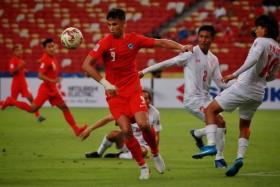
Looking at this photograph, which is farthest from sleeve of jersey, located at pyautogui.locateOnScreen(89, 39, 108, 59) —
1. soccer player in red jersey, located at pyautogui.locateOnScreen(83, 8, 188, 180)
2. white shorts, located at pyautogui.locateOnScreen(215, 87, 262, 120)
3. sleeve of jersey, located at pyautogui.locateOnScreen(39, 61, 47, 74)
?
sleeve of jersey, located at pyautogui.locateOnScreen(39, 61, 47, 74)

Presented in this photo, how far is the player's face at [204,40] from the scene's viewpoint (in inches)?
445

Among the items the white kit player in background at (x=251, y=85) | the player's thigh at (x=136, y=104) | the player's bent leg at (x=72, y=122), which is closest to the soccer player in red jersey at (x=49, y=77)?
the player's bent leg at (x=72, y=122)

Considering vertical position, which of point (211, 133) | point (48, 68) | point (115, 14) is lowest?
point (48, 68)

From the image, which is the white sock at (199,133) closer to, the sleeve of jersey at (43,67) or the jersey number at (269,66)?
the jersey number at (269,66)

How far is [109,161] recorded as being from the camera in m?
12.1

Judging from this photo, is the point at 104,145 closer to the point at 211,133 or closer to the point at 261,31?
the point at 211,133

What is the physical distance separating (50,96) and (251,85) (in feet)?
26.8

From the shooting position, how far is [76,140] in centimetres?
1580

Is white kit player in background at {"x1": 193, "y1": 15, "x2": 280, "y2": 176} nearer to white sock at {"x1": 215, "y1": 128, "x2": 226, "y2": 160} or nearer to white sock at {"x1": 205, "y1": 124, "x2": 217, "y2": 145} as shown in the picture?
white sock at {"x1": 205, "y1": 124, "x2": 217, "y2": 145}

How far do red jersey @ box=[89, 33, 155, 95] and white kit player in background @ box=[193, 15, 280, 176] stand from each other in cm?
115

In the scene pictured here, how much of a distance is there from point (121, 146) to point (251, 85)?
11.2ft

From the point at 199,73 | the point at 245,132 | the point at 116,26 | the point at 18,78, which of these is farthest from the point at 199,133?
the point at 18,78

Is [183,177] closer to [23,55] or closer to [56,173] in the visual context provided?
[56,173]

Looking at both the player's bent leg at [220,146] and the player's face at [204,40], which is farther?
the player's face at [204,40]
